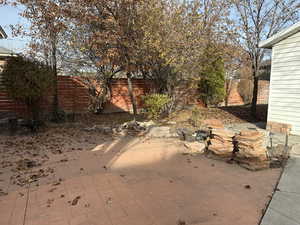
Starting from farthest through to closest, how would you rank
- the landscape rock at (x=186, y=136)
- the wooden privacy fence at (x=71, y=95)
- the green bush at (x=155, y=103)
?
the wooden privacy fence at (x=71, y=95) < the green bush at (x=155, y=103) < the landscape rock at (x=186, y=136)

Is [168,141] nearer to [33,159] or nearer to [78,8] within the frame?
[33,159]

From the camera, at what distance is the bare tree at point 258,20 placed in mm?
7566

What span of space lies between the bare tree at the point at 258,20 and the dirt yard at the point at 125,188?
20.5 ft

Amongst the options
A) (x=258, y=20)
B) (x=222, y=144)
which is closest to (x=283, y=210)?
(x=222, y=144)

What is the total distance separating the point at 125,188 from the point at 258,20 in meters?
8.57

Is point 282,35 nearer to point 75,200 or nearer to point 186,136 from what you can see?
point 186,136

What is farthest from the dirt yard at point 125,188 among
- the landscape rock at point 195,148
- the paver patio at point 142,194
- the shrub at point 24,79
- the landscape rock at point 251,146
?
the shrub at point 24,79

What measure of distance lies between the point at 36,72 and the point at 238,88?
12783 millimetres

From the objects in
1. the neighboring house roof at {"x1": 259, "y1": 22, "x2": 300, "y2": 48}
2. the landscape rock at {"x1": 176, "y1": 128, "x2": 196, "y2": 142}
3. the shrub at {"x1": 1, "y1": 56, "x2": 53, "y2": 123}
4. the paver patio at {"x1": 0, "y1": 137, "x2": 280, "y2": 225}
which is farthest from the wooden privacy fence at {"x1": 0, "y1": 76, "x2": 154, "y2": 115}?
the neighboring house roof at {"x1": 259, "y1": 22, "x2": 300, "y2": 48}

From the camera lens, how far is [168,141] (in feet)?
17.0

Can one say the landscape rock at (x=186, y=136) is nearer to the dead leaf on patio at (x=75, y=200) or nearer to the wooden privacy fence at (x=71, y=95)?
the dead leaf on patio at (x=75, y=200)

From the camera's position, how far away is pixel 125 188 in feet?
8.43

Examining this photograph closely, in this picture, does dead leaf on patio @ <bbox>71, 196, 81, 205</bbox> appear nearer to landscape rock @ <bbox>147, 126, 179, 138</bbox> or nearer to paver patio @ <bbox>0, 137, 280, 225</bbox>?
paver patio @ <bbox>0, 137, 280, 225</bbox>

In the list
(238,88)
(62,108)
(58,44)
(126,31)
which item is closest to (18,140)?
(62,108)
